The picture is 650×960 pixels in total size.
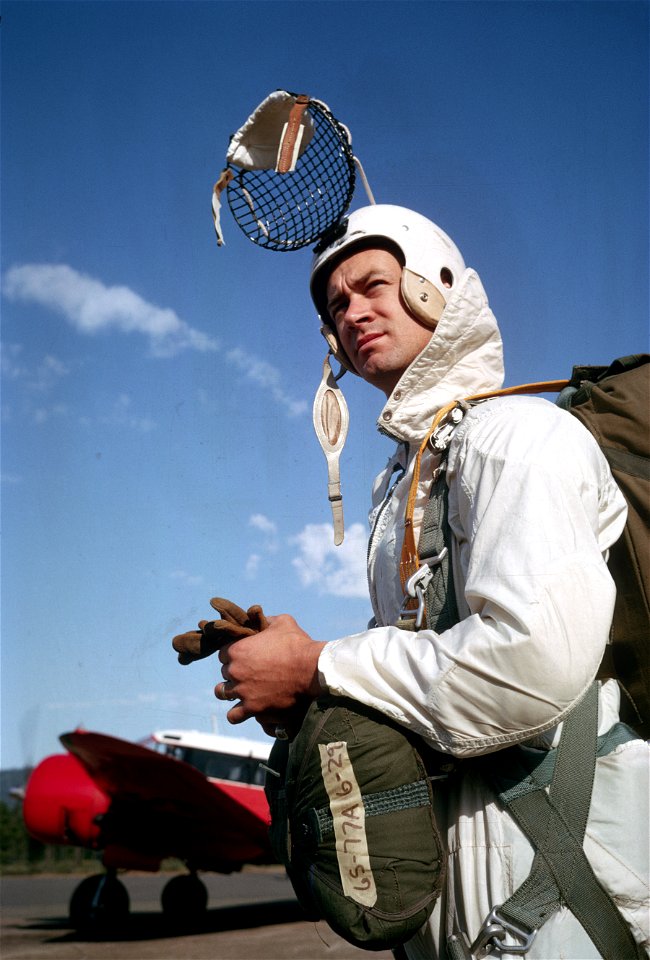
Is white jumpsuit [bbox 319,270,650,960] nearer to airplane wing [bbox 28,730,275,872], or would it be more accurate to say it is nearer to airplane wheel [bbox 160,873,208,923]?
airplane wing [bbox 28,730,275,872]

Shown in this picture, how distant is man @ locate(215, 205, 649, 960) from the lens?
1.27 metres

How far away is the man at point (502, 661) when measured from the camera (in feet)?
4.17

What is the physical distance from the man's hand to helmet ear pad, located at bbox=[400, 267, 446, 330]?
99cm

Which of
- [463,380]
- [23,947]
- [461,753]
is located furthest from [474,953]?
[23,947]

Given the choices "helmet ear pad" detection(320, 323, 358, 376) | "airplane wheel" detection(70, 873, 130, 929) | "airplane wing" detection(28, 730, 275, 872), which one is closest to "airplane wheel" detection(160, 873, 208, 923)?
"airplane wing" detection(28, 730, 275, 872)

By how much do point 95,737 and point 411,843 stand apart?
990 cm

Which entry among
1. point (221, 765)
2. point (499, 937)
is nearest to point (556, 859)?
point (499, 937)

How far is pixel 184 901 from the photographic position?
1141 cm

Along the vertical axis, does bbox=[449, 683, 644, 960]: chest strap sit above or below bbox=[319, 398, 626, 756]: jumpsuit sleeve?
below

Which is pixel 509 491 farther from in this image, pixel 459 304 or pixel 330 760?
pixel 459 304

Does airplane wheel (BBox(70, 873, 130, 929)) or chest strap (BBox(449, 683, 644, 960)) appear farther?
airplane wheel (BBox(70, 873, 130, 929))

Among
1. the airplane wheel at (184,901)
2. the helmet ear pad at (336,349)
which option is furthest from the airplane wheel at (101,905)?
the helmet ear pad at (336,349)

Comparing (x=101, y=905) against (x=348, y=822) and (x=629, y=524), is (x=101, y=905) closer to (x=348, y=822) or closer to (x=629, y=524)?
(x=348, y=822)

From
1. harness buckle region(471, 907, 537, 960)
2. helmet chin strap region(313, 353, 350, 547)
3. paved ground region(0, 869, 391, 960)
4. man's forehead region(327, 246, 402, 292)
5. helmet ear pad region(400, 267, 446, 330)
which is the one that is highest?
man's forehead region(327, 246, 402, 292)
